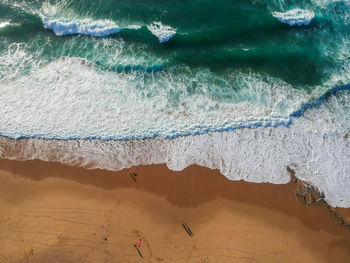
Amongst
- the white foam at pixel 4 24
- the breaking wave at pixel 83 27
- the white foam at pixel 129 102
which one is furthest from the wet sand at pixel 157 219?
the white foam at pixel 4 24

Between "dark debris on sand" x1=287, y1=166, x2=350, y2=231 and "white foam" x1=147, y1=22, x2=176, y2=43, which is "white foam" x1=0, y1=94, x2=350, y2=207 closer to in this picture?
"dark debris on sand" x1=287, y1=166, x2=350, y2=231

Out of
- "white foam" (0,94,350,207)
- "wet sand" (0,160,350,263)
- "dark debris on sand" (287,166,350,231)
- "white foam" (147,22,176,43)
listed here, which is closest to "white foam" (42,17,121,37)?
"white foam" (147,22,176,43)

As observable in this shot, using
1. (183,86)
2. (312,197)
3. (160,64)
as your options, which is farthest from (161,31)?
(312,197)

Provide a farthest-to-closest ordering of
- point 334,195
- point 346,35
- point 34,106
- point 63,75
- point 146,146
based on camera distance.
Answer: point 346,35
point 63,75
point 34,106
point 146,146
point 334,195

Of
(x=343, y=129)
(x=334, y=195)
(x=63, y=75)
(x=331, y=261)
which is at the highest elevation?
(x=63, y=75)

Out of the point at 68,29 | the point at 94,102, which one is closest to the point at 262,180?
the point at 94,102

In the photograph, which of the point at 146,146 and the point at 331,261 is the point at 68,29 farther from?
the point at 331,261

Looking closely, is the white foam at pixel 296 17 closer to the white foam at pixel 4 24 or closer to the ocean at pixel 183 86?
the ocean at pixel 183 86
